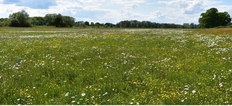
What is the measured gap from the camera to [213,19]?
12038 centimetres

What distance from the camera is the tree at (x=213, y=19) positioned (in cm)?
11944

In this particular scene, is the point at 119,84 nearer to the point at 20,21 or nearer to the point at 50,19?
the point at 20,21

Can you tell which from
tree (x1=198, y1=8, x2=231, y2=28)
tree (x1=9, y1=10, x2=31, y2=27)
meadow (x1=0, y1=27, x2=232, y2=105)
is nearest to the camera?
meadow (x1=0, y1=27, x2=232, y2=105)

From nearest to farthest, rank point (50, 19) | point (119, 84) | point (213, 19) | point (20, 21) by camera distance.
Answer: point (119, 84) → point (213, 19) → point (20, 21) → point (50, 19)

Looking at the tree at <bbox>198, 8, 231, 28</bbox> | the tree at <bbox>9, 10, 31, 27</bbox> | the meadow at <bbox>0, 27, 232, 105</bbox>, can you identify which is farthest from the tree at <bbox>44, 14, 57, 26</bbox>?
the meadow at <bbox>0, 27, 232, 105</bbox>

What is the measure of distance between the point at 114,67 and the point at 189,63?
3696 mm

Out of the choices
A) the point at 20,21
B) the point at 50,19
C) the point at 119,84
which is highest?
the point at 50,19

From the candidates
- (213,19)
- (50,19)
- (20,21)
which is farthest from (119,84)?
(50,19)

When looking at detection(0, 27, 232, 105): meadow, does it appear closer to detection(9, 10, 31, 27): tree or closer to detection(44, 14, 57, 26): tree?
detection(9, 10, 31, 27): tree

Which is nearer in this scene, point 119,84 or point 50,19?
point 119,84

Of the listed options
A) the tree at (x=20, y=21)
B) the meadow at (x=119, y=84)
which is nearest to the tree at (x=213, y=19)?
the tree at (x=20, y=21)

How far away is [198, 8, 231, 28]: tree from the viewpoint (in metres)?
119

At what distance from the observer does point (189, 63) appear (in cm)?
1238

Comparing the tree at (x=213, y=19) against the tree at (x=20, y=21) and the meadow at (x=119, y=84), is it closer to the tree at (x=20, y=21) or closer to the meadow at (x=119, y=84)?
the tree at (x=20, y=21)
